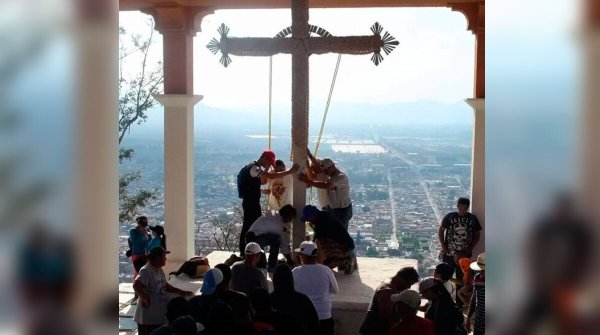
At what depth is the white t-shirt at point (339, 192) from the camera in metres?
6.76

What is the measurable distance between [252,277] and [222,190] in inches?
350

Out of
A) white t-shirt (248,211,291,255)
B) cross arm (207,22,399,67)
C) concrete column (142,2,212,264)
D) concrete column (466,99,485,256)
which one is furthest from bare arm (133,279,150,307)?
concrete column (466,99,485,256)

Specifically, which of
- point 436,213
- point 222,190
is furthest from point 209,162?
point 436,213

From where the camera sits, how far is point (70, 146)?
1168 mm

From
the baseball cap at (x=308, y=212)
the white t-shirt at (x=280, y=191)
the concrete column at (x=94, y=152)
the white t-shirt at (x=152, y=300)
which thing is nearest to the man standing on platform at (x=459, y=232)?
the baseball cap at (x=308, y=212)

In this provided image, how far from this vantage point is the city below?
9.73 meters

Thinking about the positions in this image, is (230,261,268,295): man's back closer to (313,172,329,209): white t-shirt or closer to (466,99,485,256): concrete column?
(313,172,329,209): white t-shirt

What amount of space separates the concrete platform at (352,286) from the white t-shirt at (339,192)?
690 mm

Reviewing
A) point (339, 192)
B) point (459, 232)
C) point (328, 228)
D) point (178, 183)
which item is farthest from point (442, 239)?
point (178, 183)

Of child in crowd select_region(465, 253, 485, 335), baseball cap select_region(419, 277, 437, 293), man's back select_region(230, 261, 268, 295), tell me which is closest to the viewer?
baseball cap select_region(419, 277, 437, 293)

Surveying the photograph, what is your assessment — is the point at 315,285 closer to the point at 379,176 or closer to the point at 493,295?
the point at 493,295

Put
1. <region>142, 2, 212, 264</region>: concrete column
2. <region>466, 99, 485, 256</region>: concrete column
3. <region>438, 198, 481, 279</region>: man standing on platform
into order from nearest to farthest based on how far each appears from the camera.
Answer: <region>438, 198, 481, 279</region>: man standing on platform < <region>466, 99, 485, 256</region>: concrete column < <region>142, 2, 212, 264</region>: concrete column

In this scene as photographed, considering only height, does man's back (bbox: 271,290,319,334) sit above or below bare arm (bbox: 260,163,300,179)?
below

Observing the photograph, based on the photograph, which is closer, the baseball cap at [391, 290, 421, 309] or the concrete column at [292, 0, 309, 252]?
the baseball cap at [391, 290, 421, 309]
